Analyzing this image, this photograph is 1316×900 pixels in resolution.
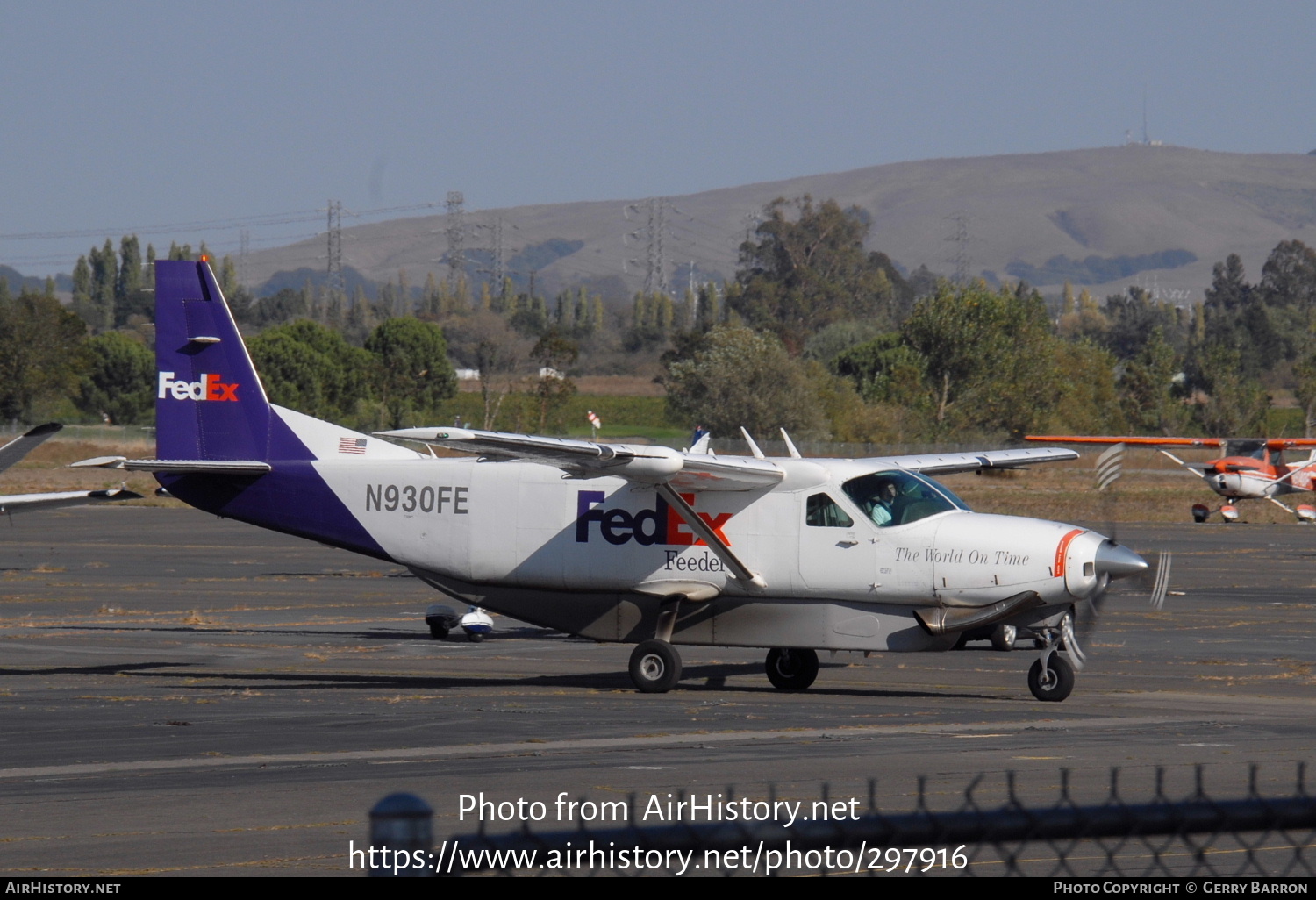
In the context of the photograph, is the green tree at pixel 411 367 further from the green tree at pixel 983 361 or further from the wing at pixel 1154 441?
the wing at pixel 1154 441

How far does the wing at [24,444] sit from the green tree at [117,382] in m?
75.1

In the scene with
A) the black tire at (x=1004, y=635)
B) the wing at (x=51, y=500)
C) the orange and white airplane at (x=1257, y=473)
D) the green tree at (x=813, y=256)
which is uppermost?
the green tree at (x=813, y=256)

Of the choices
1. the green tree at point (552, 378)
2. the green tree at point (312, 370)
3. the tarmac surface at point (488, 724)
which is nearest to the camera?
the tarmac surface at point (488, 724)

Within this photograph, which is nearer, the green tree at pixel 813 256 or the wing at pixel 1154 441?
the wing at pixel 1154 441

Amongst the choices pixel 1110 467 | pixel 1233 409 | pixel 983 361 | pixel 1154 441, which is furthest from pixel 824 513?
pixel 1233 409

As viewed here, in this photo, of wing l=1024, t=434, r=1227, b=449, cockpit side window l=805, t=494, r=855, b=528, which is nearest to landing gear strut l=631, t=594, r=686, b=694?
cockpit side window l=805, t=494, r=855, b=528

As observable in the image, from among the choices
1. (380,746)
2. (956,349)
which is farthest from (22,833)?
(956,349)

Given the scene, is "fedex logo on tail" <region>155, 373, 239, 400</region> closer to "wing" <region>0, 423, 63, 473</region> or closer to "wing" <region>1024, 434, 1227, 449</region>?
"wing" <region>0, 423, 63, 473</region>

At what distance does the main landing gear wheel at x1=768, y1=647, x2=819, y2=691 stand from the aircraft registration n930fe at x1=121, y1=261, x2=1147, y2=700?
20 mm

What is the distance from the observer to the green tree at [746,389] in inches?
3206

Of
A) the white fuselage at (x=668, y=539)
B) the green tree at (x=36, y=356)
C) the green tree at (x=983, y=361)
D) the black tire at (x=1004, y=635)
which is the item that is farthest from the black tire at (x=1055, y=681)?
the green tree at (x=36, y=356)

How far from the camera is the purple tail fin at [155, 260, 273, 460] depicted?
17656 millimetres

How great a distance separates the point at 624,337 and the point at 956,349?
85.8 meters

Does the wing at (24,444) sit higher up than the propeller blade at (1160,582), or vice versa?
the wing at (24,444)
